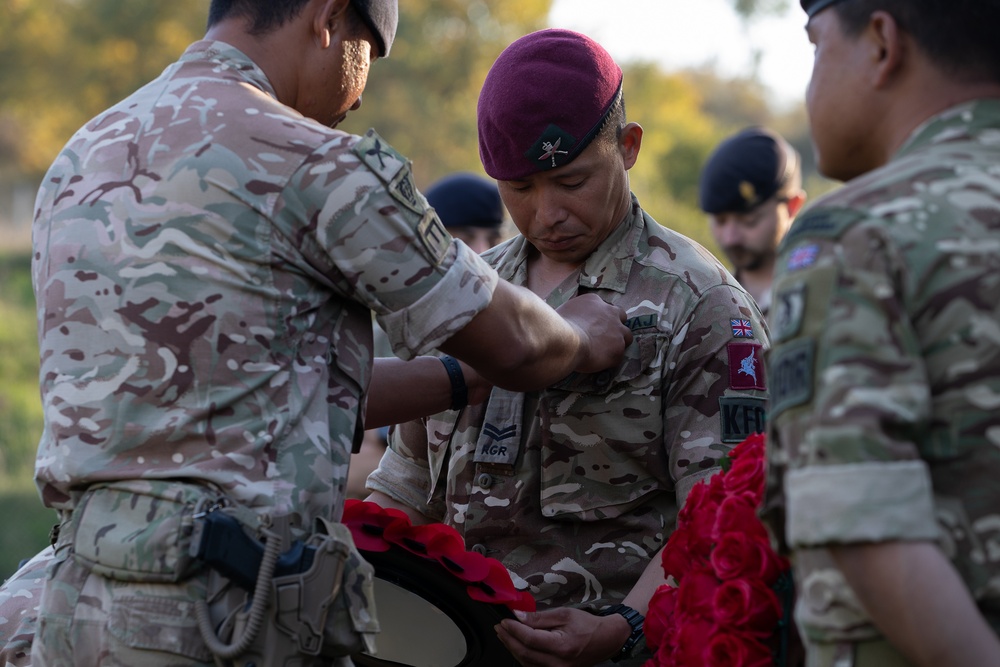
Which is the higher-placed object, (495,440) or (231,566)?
(495,440)

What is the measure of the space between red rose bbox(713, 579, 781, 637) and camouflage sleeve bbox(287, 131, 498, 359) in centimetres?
83

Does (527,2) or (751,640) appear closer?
(751,640)

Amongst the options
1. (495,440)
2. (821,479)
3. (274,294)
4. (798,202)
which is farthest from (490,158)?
(798,202)

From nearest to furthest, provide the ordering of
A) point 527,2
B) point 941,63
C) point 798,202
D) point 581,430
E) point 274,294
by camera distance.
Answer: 1. point 941,63
2. point 274,294
3. point 581,430
4. point 798,202
5. point 527,2

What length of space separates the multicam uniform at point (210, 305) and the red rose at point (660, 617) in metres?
0.79

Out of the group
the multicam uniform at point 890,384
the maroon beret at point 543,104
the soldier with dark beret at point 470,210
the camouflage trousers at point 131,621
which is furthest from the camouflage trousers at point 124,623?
the soldier with dark beret at point 470,210

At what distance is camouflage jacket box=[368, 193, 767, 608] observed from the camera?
3.06 metres

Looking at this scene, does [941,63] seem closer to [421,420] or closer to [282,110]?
[282,110]

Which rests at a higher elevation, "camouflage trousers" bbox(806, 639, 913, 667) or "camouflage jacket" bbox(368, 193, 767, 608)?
"camouflage jacket" bbox(368, 193, 767, 608)

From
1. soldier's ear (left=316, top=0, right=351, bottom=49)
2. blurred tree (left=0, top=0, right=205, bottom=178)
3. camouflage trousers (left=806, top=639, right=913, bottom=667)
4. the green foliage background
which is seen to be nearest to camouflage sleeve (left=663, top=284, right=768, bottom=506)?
camouflage trousers (left=806, top=639, right=913, bottom=667)

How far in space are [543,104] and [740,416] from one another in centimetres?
102

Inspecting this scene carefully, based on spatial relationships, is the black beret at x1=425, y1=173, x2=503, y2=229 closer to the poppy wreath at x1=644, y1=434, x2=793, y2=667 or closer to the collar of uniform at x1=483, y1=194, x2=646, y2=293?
the collar of uniform at x1=483, y1=194, x2=646, y2=293

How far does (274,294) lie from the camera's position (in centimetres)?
246

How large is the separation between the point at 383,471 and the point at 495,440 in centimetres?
49
